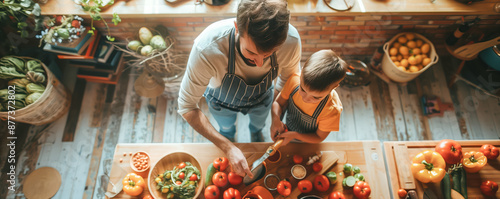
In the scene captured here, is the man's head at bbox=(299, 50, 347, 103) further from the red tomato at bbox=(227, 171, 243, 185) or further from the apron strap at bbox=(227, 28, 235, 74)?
the red tomato at bbox=(227, 171, 243, 185)

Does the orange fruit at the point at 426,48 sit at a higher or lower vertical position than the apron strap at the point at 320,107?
lower

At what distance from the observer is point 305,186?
1694 mm

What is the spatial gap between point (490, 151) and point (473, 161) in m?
0.15

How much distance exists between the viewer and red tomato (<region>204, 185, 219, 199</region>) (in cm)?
165

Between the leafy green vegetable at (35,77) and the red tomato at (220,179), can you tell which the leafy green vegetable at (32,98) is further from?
the red tomato at (220,179)

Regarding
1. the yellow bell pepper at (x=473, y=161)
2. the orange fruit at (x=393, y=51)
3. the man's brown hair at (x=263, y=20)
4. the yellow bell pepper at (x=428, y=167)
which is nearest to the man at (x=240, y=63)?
the man's brown hair at (x=263, y=20)

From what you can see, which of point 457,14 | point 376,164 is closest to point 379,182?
point 376,164

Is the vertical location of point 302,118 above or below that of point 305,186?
above

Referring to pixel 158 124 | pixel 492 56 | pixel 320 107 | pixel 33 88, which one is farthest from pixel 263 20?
pixel 492 56

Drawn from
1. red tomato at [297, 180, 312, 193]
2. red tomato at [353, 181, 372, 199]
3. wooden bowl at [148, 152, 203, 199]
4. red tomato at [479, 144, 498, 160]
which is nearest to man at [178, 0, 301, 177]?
wooden bowl at [148, 152, 203, 199]

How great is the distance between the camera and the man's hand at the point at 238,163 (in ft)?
5.31

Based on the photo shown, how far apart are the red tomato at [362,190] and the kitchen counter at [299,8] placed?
145 cm

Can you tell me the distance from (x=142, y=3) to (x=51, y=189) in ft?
5.99

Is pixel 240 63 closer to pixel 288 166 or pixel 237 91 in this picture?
pixel 237 91
